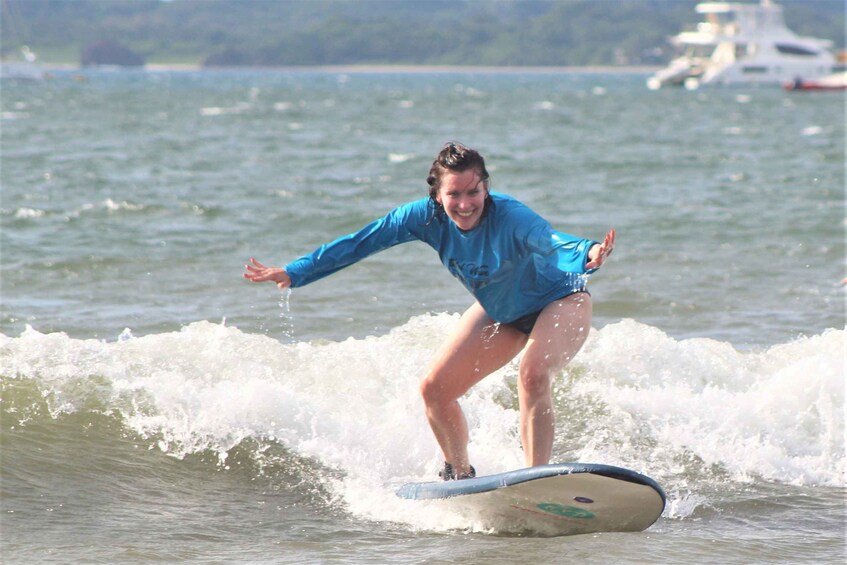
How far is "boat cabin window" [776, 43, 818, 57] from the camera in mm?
98250

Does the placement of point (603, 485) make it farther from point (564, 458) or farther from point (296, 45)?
point (296, 45)

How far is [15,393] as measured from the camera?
26.3 feet

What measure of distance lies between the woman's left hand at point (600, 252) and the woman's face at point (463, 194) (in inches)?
24.6

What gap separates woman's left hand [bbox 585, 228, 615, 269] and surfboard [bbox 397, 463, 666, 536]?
3.21ft

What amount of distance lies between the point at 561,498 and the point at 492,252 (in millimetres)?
1228

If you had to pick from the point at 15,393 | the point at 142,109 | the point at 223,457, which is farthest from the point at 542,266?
the point at 142,109

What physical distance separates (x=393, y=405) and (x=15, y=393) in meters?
2.49

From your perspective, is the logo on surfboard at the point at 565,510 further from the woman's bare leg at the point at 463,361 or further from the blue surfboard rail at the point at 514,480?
the woman's bare leg at the point at 463,361

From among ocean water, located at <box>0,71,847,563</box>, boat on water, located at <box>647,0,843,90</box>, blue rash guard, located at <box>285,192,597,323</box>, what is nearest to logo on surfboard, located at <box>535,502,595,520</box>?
ocean water, located at <box>0,71,847,563</box>

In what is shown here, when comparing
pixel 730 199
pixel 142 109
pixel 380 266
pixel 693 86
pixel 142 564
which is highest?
pixel 693 86

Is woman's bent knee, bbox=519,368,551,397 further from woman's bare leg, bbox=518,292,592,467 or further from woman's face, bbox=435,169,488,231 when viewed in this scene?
woman's face, bbox=435,169,488,231

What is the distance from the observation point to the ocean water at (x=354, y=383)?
6.25 m

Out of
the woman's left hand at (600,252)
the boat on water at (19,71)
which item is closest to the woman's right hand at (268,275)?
the woman's left hand at (600,252)

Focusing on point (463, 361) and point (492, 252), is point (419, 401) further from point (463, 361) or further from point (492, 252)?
point (492, 252)
